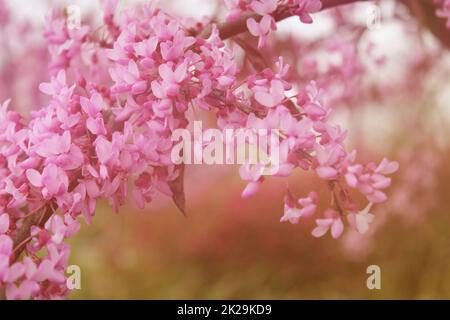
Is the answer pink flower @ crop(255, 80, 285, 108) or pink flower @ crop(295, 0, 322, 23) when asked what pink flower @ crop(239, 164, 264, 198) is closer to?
pink flower @ crop(255, 80, 285, 108)

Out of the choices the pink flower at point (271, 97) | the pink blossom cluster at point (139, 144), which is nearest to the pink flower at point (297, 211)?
the pink blossom cluster at point (139, 144)

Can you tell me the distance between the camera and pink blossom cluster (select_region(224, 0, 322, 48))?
73 cm

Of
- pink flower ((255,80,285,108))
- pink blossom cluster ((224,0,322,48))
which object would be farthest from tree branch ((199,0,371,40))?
pink flower ((255,80,285,108))

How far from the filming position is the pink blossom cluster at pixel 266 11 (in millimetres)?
735

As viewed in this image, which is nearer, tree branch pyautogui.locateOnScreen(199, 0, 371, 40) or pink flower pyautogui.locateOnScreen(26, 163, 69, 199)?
pink flower pyautogui.locateOnScreen(26, 163, 69, 199)

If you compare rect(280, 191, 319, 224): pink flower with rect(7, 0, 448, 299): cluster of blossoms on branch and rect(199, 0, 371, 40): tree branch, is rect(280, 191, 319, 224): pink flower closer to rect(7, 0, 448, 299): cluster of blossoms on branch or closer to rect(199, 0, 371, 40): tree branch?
rect(7, 0, 448, 299): cluster of blossoms on branch

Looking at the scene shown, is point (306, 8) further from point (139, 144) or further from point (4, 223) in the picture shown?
point (4, 223)

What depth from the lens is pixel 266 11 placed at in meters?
0.74

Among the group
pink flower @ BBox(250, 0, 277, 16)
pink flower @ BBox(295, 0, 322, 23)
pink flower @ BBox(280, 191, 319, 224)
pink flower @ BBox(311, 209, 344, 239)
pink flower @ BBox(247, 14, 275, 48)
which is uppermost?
pink flower @ BBox(295, 0, 322, 23)

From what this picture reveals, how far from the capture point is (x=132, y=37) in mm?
722

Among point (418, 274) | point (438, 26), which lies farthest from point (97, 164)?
point (418, 274)

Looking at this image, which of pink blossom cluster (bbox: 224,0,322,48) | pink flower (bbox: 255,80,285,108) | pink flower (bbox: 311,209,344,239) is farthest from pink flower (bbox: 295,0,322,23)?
pink flower (bbox: 311,209,344,239)

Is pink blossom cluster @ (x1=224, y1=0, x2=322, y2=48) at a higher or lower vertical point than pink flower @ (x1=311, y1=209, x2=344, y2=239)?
higher

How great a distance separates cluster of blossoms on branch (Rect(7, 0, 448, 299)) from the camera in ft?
2.16
